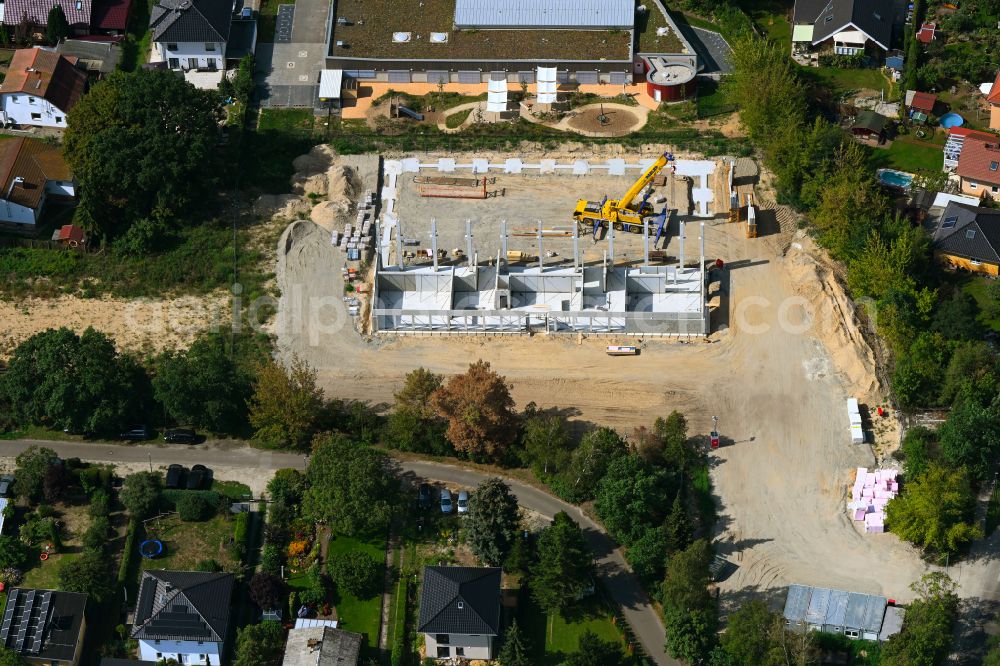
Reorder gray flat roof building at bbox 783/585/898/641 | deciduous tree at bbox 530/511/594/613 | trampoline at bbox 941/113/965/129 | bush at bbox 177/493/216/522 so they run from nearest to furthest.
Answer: deciduous tree at bbox 530/511/594/613, gray flat roof building at bbox 783/585/898/641, bush at bbox 177/493/216/522, trampoline at bbox 941/113/965/129

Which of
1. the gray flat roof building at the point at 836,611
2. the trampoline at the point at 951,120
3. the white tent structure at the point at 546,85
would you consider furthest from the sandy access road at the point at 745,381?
the white tent structure at the point at 546,85

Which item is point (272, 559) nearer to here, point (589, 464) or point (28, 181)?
point (589, 464)

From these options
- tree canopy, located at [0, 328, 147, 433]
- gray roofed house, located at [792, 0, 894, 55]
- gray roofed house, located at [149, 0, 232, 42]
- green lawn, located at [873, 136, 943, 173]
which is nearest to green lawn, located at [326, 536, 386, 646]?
tree canopy, located at [0, 328, 147, 433]

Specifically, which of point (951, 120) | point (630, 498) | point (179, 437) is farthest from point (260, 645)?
point (951, 120)

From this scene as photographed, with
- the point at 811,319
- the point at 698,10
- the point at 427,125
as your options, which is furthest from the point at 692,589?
the point at 698,10

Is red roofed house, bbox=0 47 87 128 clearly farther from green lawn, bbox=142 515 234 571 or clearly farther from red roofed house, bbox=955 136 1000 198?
red roofed house, bbox=955 136 1000 198

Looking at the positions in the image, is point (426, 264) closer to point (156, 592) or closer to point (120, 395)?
point (120, 395)
